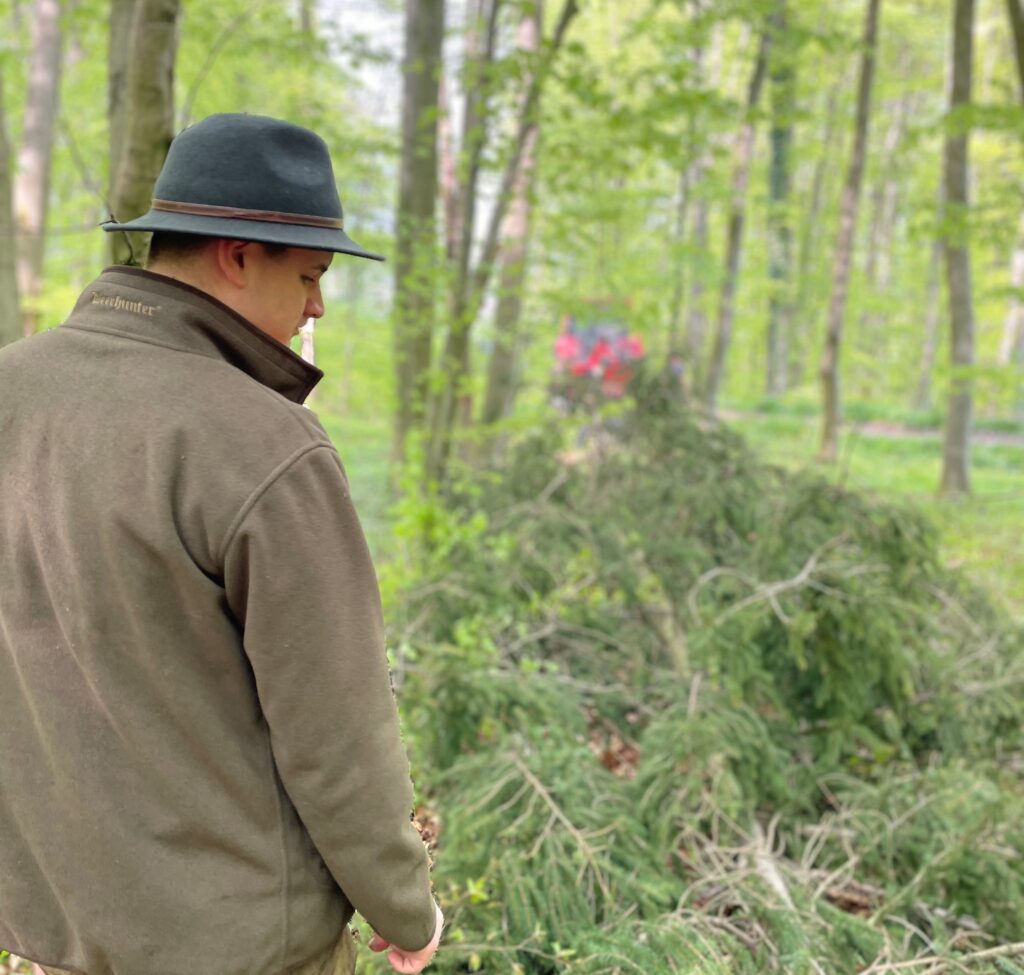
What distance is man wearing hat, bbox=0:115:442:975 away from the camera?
119 centimetres

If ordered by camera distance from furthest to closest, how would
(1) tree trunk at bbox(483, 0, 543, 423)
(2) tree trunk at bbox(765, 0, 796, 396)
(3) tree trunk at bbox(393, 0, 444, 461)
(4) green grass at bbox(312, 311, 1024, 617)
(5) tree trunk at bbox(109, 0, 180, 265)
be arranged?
(2) tree trunk at bbox(765, 0, 796, 396) → (1) tree trunk at bbox(483, 0, 543, 423) → (4) green grass at bbox(312, 311, 1024, 617) → (3) tree trunk at bbox(393, 0, 444, 461) → (5) tree trunk at bbox(109, 0, 180, 265)

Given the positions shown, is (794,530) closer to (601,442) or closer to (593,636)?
(593,636)

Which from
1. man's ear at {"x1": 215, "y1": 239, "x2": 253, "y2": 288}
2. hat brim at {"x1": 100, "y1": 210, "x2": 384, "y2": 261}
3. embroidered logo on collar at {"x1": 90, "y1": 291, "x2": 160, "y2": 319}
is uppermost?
hat brim at {"x1": 100, "y1": 210, "x2": 384, "y2": 261}

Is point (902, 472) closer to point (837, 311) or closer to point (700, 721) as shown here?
point (837, 311)

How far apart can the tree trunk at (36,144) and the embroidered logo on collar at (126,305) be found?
33.7 ft

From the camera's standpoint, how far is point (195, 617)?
1216mm

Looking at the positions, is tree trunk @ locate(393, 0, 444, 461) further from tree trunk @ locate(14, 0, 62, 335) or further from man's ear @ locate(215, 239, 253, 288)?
tree trunk @ locate(14, 0, 62, 335)

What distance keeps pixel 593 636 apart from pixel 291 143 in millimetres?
3323

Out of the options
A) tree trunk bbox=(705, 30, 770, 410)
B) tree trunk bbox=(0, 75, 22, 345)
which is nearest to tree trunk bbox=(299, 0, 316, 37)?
tree trunk bbox=(0, 75, 22, 345)

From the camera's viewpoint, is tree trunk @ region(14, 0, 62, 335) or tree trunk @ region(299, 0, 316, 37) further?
tree trunk @ region(14, 0, 62, 335)

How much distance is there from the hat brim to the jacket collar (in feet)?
0.25

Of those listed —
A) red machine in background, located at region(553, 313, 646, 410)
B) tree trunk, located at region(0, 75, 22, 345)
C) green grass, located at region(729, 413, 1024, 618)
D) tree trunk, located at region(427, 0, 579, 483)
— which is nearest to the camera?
red machine in background, located at region(553, 313, 646, 410)

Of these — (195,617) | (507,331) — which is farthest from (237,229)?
(507,331)

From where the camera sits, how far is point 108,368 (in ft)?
4.06
